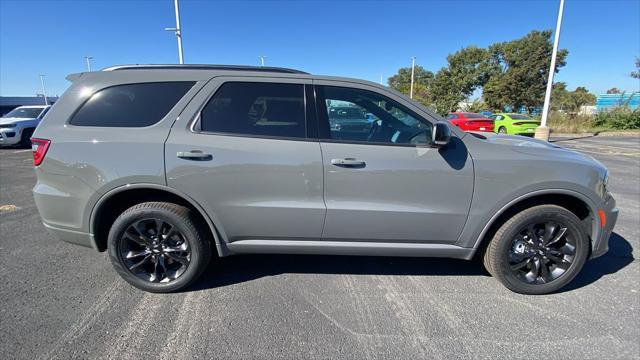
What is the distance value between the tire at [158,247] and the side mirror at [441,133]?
2097 mm

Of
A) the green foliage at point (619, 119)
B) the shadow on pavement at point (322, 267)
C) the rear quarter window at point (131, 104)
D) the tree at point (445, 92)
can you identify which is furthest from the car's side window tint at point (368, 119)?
the tree at point (445, 92)

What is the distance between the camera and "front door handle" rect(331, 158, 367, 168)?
2453 millimetres

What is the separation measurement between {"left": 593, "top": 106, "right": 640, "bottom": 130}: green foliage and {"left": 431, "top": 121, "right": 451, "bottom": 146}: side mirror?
31584mm

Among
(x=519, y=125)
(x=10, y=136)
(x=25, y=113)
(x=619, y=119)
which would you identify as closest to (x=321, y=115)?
(x=10, y=136)

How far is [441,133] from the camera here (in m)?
2.35

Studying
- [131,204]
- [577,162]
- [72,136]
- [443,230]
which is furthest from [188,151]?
[577,162]

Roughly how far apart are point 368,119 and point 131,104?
2.02 meters

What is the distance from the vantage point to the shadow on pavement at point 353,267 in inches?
118

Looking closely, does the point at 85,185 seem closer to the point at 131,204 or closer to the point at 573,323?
the point at 131,204

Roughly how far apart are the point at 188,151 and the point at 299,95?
1.02 meters

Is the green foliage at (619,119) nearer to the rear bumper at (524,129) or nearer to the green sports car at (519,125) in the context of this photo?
the green sports car at (519,125)

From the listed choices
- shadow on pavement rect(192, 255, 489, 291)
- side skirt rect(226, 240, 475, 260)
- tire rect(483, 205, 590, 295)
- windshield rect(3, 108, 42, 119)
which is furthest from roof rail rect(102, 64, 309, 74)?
windshield rect(3, 108, 42, 119)

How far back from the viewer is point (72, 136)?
2.52m

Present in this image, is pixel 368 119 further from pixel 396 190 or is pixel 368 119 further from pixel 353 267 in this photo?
pixel 353 267
